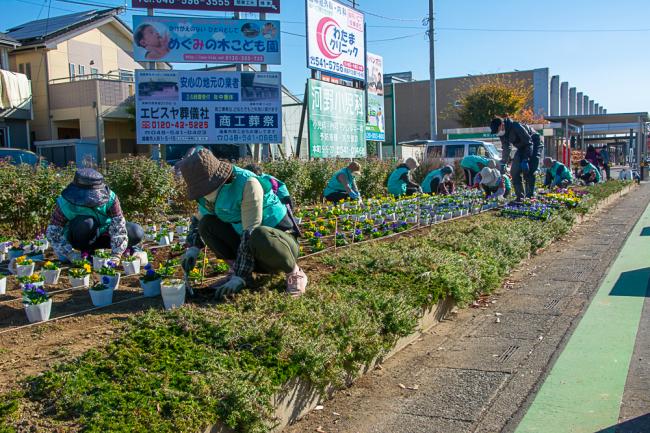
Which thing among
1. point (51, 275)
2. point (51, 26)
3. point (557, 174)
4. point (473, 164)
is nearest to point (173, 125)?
point (473, 164)

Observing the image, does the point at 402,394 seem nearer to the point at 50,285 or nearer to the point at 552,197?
the point at 50,285

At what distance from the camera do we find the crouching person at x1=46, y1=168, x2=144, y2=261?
19.1ft

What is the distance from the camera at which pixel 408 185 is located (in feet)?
40.5

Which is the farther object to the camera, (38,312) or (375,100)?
(375,100)

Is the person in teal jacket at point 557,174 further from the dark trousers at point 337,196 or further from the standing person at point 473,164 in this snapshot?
the dark trousers at point 337,196

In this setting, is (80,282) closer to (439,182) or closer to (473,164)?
(439,182)

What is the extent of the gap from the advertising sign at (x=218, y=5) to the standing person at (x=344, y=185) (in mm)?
8595

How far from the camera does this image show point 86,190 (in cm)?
584

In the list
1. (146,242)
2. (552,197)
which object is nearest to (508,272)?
(146,242)

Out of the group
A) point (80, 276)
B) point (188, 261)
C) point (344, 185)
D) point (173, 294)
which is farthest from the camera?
point (344, 185)

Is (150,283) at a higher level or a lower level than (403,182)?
lower

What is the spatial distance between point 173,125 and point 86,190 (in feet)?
36.7

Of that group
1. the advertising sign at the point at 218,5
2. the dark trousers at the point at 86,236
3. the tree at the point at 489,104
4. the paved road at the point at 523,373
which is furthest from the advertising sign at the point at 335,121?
the tree at the point at 489,104

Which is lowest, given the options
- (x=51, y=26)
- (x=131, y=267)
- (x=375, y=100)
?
(x=131, y=267)
